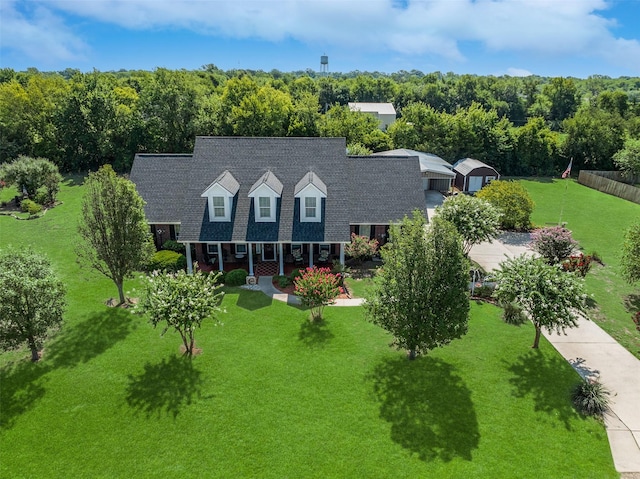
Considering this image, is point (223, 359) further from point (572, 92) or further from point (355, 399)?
point (572, 92)

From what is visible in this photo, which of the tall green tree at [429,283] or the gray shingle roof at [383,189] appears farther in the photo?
the gray shingle roof at [383,189]

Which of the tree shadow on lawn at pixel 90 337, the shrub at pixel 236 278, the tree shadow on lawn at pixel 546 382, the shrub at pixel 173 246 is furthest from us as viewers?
the shrub at pixel 173 246

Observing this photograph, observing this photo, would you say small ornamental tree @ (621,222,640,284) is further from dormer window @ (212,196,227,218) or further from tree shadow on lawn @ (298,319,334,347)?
dormer window @ (212,196,227,218)

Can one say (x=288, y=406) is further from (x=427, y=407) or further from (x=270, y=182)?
(x=270, y=182)

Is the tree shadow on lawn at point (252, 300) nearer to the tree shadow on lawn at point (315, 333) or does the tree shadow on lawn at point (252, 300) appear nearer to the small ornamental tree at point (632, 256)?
the tree shadow on lawn at point (315, 333)

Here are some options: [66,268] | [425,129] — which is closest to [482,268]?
[66,268]

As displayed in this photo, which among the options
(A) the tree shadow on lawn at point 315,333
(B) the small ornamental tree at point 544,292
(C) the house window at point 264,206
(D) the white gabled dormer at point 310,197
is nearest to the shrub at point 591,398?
(B) the small ornamental tree at point 544,292

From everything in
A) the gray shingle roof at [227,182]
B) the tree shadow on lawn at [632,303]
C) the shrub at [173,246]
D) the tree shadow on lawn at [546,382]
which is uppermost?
the gray shingle roof at [227,182]

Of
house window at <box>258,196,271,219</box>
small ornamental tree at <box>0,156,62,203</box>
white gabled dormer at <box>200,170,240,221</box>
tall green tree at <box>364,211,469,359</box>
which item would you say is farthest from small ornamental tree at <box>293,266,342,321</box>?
small ornamental tree at <box>0,156,62,203</box>
